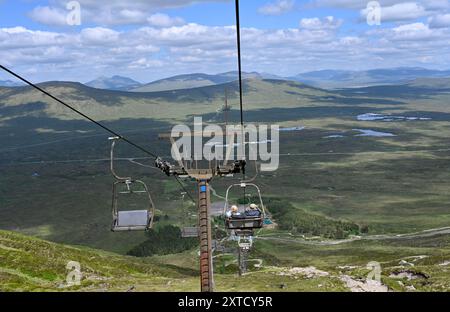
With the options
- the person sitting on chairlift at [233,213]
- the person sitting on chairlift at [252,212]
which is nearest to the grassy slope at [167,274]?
the person sitting on chairlift at [252,212]

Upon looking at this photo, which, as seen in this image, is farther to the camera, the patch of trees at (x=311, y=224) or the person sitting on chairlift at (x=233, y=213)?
the patch of trees at (x=311, y=224)

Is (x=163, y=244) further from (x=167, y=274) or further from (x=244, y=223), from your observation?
(x=244, y=223)

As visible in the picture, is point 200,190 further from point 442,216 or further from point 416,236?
point 442,216

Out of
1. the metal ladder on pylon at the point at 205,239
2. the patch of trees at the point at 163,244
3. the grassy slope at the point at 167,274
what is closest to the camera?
the metal ladder on pylon at the point at 205,239

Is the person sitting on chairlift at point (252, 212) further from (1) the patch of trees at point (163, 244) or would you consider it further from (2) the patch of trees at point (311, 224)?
(2) the patch of trees at point (311, 224)

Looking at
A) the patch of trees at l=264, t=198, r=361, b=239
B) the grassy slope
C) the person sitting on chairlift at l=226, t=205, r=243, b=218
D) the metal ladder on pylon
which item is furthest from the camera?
the patch of trees at l=264, t=198, r=361, b=239

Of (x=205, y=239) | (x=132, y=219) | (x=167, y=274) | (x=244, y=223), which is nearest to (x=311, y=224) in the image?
(x=167, y=274)

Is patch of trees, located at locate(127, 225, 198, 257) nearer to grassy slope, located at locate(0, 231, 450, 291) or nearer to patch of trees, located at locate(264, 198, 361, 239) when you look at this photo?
grassy slope, located at locate(0, 231, 450, 291)

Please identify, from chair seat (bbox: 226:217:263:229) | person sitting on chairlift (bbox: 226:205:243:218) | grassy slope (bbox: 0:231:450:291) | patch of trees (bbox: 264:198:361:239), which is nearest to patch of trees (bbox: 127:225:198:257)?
grassy slope (bbox: 0:231:450:291)
